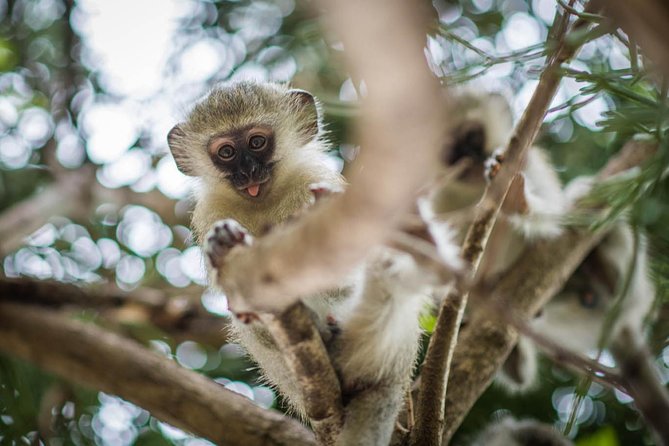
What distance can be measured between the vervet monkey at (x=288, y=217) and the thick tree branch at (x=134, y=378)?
272mm

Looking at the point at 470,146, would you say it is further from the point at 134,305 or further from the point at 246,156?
the point at 134,305

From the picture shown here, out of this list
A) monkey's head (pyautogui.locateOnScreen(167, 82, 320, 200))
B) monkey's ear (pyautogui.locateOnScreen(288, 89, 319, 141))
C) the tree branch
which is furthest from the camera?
monkey's ear (pyautogui.locateOnScreen(288, 89, 319, 141))

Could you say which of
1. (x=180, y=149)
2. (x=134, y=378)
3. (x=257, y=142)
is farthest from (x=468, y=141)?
(x=134, y=378)

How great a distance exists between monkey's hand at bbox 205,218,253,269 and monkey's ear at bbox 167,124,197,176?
1.49 metres

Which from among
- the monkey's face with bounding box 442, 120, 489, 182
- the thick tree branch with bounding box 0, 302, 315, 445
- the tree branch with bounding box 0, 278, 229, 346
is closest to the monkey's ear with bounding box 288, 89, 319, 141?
the tree branch with bounding box 0, 278, 229, 346

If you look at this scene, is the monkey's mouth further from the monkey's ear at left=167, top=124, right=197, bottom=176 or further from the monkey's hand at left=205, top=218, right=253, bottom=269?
the monkey's hand at left=205, top=218, right=253, bottom=269

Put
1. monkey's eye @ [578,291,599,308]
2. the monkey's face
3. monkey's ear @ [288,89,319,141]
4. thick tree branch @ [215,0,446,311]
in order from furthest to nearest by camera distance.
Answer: the monkey's face, monkey's eye @ [578,291,599,308], monkey's ear @ [288,89,319,141], thick tree branch @ [215,0,446,311]

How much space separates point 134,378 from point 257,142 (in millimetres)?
1285

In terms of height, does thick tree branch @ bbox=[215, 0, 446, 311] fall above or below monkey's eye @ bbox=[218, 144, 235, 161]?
above

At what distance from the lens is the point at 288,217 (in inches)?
119

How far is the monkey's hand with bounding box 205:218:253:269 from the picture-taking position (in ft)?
6.92

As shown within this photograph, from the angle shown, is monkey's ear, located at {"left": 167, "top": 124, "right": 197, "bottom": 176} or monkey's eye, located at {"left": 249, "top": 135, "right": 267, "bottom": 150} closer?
monkey's eye, located at {"left": 249, "top": 135, "right": 267, "bottom": 150}

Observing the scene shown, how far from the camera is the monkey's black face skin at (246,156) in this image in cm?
321

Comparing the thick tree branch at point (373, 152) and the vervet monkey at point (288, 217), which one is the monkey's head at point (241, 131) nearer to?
the vervet monkey at point (288, 217)
